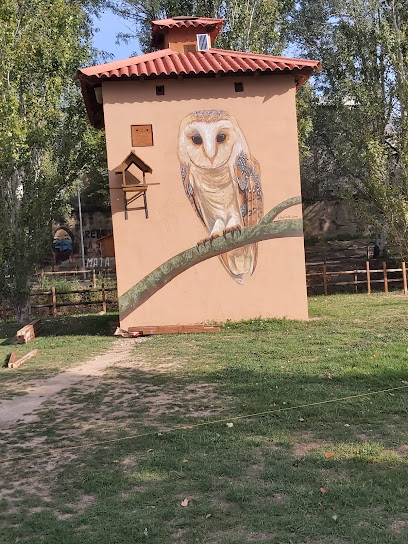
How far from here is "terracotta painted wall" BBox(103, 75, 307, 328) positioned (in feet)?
42.4

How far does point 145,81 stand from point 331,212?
23841 millimetres

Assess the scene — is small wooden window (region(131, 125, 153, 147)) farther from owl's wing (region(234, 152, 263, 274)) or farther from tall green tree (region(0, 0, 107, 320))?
tall green tree (region(0, 0, 107, 320))

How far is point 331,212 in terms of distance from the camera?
35.1m

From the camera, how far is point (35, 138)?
17.0 m

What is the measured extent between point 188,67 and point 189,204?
304 cm

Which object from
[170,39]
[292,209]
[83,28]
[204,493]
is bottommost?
[204,493]

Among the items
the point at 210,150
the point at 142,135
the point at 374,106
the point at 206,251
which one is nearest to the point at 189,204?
the point at 206,251

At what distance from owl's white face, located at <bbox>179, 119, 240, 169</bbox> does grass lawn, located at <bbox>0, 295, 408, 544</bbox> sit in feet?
16.8

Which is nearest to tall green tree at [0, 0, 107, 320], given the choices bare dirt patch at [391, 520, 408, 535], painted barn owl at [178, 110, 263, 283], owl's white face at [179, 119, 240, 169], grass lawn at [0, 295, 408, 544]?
owl's white face at [179, 119, 240, 169]

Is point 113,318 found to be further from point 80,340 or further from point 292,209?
point 292,209

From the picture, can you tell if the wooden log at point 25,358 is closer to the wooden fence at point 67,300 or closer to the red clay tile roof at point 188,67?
the red clay tile roof at point 188,67

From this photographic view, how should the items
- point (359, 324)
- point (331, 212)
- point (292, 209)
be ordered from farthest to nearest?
point (331, 212), point (292, 209), point (359, 324)

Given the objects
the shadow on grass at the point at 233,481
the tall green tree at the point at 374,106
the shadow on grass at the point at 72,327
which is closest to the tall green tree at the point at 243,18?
the tall green tree at the point at 374,106

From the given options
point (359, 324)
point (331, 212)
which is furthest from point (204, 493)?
point (331, 212)
